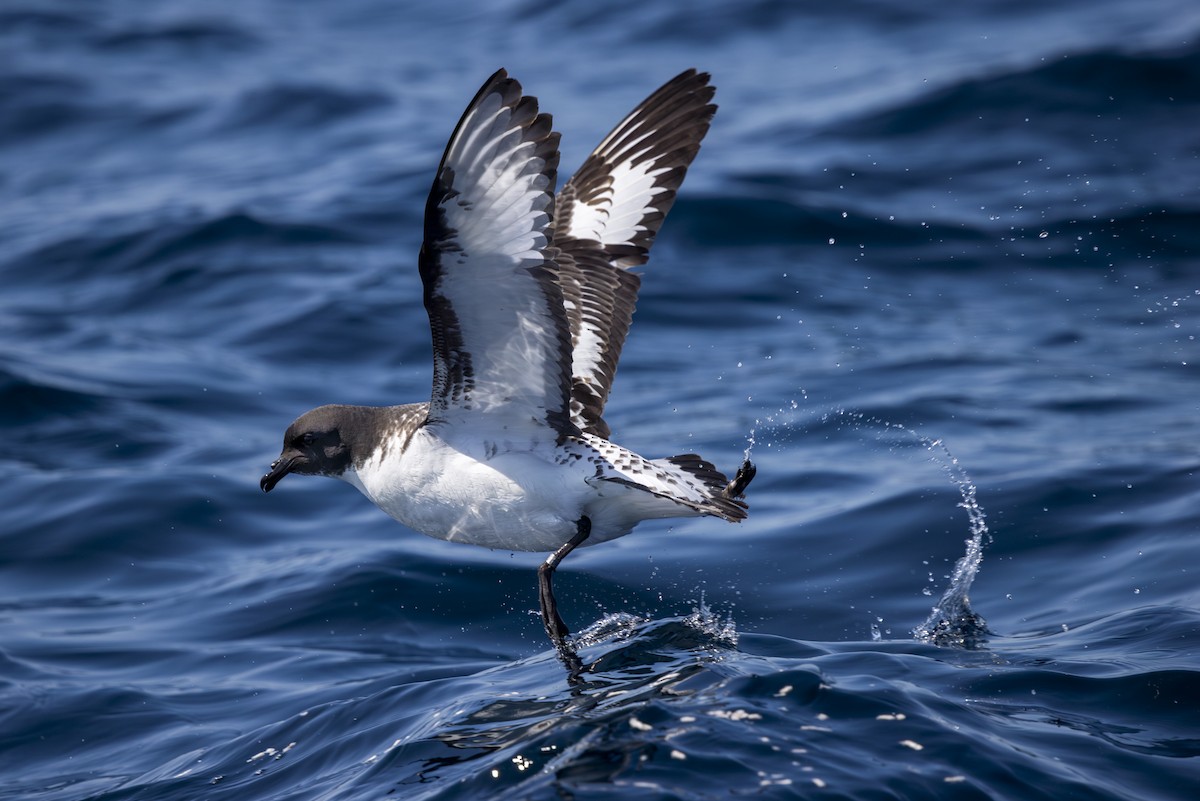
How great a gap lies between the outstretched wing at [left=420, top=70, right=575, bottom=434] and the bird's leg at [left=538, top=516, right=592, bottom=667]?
1.55 feet

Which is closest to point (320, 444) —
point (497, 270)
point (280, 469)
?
point (280, 469)

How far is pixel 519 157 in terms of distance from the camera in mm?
5273

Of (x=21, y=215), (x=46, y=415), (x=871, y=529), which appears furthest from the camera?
(x=21, y=215)

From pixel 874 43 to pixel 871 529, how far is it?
9265 millimetres

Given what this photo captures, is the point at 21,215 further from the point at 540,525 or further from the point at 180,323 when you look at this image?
the point at 540,525

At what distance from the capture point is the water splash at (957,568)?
7.00m

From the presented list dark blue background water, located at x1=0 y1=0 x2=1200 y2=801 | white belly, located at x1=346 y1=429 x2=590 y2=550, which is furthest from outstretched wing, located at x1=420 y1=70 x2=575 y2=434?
dark blue background water, located at x1=0 y1=0 x2=1200 y2=801

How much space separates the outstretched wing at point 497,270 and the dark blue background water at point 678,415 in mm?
1307

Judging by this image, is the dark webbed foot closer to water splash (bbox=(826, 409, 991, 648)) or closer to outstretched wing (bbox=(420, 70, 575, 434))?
outstretched wing (bbox=(420, 70, 575, 434))

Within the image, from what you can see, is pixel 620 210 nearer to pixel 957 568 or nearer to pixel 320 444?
pixel 320 444

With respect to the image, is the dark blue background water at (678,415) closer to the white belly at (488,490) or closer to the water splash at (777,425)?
the water splash at (777,425)

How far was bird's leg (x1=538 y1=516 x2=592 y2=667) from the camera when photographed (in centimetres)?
648

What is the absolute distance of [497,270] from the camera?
5570 mm

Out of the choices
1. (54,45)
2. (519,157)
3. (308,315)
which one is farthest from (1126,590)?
(54,45)
